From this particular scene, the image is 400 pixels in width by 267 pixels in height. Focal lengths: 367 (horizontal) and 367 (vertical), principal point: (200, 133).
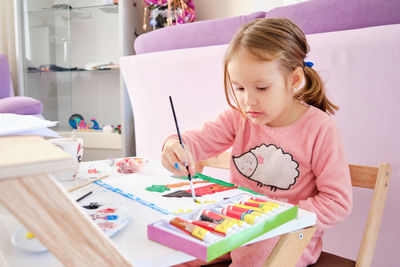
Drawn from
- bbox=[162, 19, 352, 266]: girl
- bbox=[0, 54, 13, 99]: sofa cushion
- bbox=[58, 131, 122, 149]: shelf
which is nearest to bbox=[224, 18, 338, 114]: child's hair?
bbox=[162, 19, 352, 266]: girl

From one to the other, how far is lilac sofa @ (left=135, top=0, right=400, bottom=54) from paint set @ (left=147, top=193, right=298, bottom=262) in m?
0.76

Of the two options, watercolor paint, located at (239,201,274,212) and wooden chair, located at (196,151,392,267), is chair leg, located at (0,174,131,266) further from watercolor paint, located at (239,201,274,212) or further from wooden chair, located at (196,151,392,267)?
wooden chair, located at (196,151,392,267)

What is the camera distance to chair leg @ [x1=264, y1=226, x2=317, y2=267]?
19.6 inches

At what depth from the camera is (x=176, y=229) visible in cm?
43

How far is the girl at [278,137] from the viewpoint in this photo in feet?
2.38

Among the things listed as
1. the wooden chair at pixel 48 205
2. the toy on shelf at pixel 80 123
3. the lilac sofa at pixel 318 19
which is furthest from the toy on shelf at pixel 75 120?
the wooden chair at pixel 48 205

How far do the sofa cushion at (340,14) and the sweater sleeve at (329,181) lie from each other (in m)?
0.41

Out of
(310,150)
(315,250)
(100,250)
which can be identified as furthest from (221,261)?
(100,250)

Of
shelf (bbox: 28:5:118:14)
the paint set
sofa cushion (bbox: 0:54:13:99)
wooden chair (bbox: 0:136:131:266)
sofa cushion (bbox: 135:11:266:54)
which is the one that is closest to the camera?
wooden chair (bbox: 0:136:131:266)

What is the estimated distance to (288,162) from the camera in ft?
2.74

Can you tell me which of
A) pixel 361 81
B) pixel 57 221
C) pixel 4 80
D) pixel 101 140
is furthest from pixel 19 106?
pixel 57 221

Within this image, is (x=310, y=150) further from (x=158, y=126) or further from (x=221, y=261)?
(x=158, y=126)

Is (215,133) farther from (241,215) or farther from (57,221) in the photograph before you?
(57,221)

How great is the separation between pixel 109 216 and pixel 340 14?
0.92 metres
